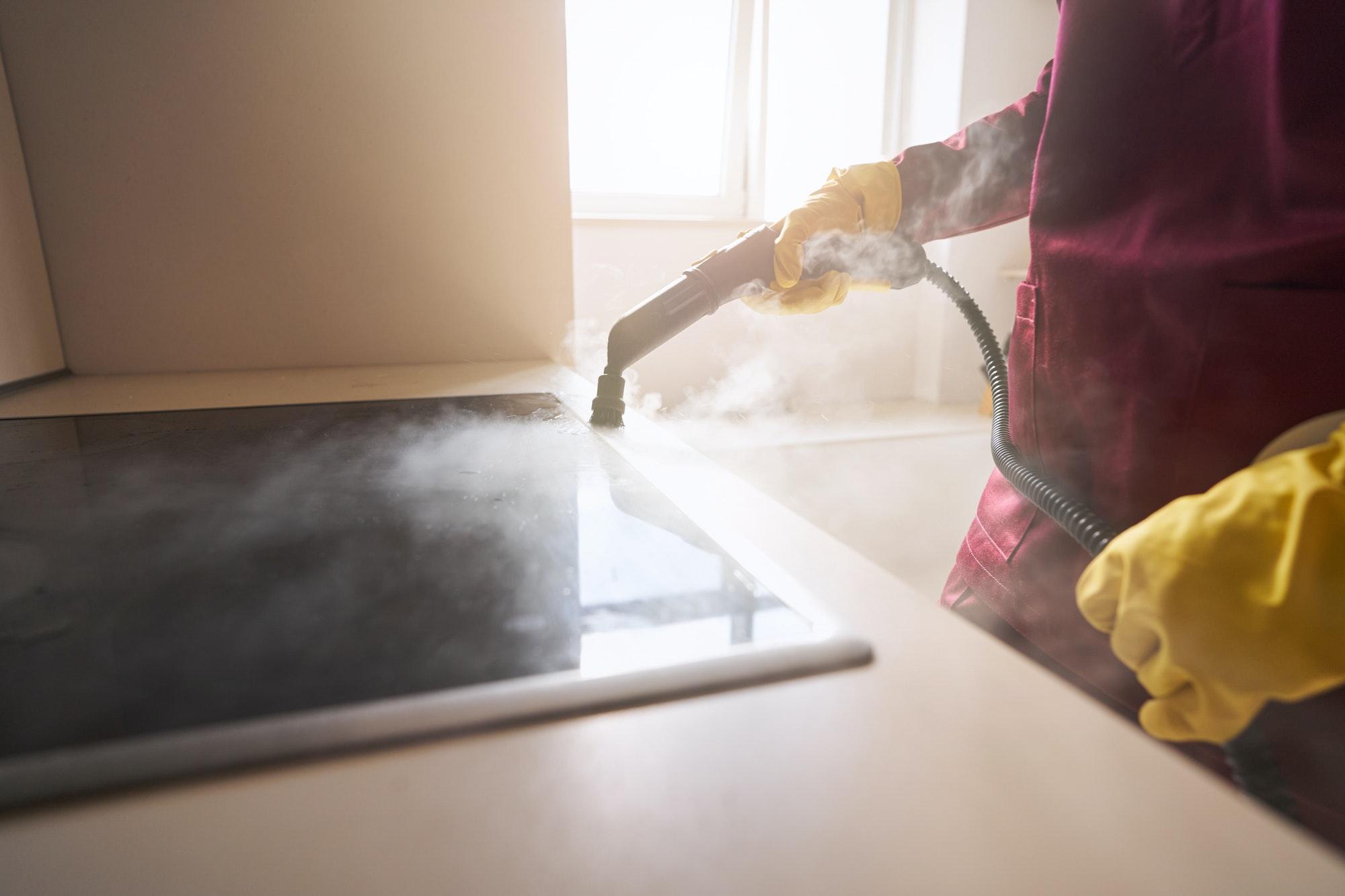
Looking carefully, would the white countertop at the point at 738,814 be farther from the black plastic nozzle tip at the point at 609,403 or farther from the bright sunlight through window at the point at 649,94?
the bright sunlight through window at the point at 649,94

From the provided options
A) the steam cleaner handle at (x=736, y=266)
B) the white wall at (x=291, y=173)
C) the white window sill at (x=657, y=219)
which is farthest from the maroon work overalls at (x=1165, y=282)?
the white window sill at (x=657, y=219)

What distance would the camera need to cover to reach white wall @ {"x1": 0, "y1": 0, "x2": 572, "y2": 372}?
1.11 metres

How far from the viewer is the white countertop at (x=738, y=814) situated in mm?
231

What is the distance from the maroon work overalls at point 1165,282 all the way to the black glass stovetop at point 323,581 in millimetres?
558

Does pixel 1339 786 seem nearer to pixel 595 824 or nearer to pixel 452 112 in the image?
pixel 595 824

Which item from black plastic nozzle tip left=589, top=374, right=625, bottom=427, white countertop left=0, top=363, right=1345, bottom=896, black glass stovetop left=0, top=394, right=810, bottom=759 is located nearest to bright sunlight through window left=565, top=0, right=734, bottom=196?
black plastic nozzle tip left=589, top=374, right=625, bottom=427

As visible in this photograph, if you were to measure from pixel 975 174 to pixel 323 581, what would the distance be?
101cm

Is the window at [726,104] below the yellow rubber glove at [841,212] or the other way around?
the other way around

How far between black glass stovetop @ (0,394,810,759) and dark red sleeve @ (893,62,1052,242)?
2.24 ft

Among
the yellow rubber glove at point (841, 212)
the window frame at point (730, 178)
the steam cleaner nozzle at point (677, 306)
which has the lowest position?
the steam cleaner nozzle at point (677, 306)

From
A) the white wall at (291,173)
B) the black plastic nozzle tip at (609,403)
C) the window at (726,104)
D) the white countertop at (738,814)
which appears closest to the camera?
the white countertop at (738,814)

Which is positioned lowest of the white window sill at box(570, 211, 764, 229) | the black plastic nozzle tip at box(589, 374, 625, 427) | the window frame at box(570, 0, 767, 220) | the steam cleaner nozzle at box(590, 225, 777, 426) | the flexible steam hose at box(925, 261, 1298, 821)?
the flexible steam hose at box(925, 261, 1298, 821)

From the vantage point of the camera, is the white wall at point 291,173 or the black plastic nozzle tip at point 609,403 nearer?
the black plastic nozzle tip at point 609,403

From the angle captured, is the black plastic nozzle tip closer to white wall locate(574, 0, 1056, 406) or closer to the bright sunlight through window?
white wall locate(574, 0, 1056, 406)
